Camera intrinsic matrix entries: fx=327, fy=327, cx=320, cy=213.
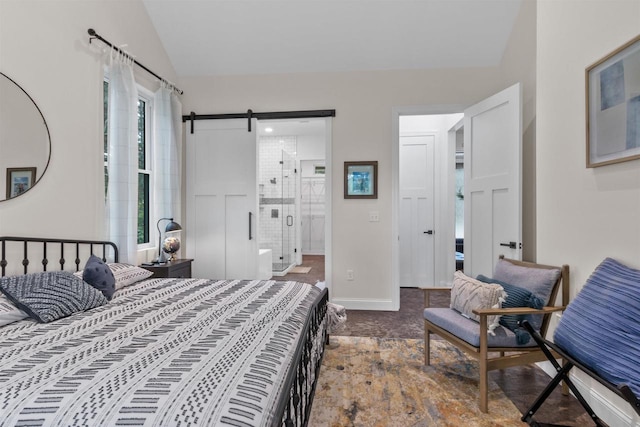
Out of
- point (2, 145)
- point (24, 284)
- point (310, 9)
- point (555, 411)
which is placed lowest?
point (555, 411)

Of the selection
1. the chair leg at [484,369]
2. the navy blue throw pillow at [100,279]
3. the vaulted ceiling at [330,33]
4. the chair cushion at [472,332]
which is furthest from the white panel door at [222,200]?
the chair leg at [484,369]

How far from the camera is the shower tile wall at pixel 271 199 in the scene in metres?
6.25

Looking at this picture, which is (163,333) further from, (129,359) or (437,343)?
(437,343)

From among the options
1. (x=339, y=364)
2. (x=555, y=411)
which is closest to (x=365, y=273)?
(x=339, y=364)

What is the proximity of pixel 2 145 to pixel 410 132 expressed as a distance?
14.6 feet

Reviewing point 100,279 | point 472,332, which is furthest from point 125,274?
point 472,332

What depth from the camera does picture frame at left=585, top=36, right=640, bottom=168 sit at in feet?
5.16

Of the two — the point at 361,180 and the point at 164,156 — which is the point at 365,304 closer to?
the point at 361,180

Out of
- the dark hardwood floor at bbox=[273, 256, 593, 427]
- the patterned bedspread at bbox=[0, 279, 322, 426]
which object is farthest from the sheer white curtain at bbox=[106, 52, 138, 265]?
the dark hardwood floor at bbox=[273, 256, 593, 427]

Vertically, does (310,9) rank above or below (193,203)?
above

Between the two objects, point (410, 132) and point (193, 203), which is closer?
point (193, 203)

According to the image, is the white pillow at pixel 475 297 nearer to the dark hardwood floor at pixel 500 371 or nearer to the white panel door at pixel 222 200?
the dark hardwood floor at pixel 500 371

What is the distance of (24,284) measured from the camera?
174 cm

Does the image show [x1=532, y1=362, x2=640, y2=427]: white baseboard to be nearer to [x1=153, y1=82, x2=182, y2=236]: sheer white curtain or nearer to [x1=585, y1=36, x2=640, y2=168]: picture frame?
[x1=585, y1=36, x2=640, y2=168]: picture frame
